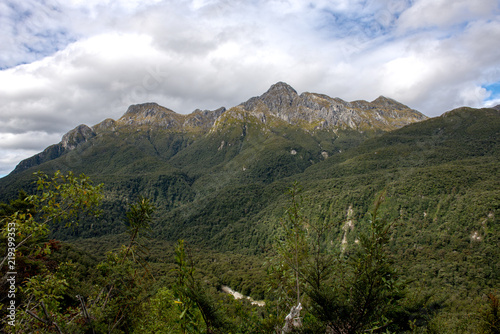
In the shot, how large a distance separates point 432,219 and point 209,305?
15736cm

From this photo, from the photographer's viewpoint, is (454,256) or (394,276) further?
(454,256)

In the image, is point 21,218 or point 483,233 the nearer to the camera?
point 21,218

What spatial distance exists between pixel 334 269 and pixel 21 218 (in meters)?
8.82

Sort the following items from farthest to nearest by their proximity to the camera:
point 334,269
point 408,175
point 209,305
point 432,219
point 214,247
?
point 214,247 < point 408,175 < point 432,219 < point 334,269 < point 209,305

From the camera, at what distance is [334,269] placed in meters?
7.09

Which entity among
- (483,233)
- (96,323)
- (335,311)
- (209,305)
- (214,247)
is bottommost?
(214,247)

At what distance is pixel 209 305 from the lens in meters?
5.86

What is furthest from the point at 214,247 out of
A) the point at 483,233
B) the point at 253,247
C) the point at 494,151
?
the point at 494,151

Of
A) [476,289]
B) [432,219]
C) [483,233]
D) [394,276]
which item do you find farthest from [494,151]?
[394,276]

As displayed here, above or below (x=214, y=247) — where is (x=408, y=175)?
above

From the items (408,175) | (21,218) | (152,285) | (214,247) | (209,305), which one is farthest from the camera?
(214,247)

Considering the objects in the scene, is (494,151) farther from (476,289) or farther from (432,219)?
(476,289)

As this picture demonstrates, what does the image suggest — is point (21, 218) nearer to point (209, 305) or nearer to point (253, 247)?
point (209, 305)

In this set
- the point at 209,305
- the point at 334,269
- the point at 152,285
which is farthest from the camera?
the point at 152,285
